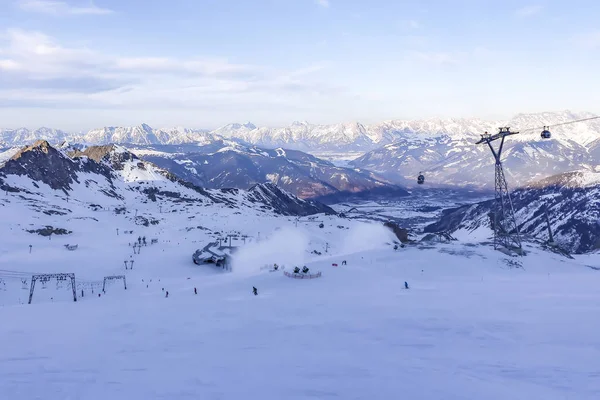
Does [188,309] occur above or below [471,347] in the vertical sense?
below

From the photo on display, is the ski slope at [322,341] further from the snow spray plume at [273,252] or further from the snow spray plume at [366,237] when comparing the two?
the snow spray plume at [366,237]

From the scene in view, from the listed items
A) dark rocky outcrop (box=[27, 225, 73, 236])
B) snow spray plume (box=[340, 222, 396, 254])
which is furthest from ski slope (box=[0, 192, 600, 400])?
snow spray plume (box=[340, 222, 396, 254])

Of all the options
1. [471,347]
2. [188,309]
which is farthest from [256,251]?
[471,347]

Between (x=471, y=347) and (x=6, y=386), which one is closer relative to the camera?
(x=6, y=386)

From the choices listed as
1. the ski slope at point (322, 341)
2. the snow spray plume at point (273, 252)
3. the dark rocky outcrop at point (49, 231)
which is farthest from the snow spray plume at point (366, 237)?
the dark rocky outcrop at point (49, 231)

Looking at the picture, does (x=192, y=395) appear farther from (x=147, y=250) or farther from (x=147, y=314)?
(x=147, y=250)

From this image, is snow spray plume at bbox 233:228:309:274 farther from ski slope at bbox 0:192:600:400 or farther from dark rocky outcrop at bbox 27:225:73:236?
dark rocky outcrop at bbox 27:225:73:236
